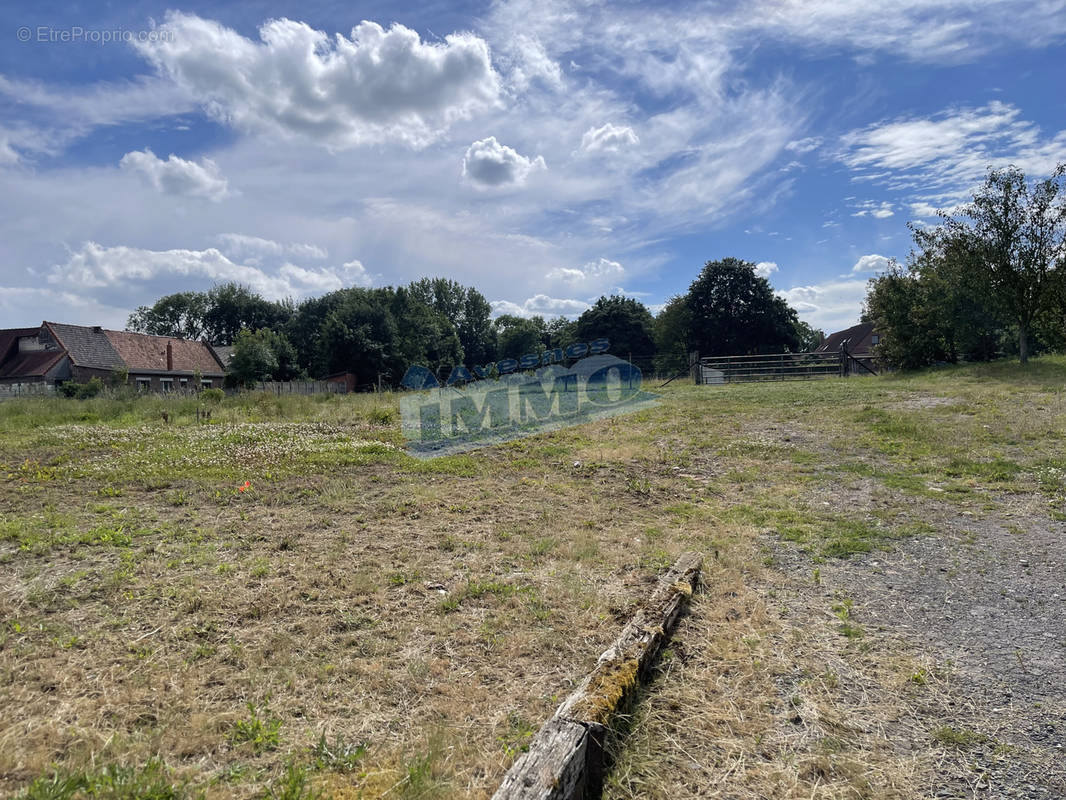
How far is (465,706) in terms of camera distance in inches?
105

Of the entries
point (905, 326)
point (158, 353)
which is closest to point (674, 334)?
point (905, 326)

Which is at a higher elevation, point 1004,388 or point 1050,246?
point 1050,246

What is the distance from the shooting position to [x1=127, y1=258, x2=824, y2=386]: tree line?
38.0 meters

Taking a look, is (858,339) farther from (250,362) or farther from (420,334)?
(250,362)

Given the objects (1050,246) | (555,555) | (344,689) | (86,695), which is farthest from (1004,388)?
(86,695)

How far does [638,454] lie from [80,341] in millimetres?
41993

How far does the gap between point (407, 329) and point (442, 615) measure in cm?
4826

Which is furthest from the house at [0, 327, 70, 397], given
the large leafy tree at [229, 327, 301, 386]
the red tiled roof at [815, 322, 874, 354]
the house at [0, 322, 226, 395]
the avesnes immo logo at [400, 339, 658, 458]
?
the red tiled roof at [815, 322, 874, 354]

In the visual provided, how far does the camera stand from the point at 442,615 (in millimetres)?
3604

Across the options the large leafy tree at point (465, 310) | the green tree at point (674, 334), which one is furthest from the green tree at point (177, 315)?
the green tree at point (674, 334)

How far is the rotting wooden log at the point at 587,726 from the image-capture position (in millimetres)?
1930

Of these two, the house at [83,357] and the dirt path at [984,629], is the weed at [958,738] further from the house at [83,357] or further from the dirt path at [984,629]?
the house at [83,357]

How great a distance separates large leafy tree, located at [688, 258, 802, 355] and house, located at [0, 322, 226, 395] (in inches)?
1213

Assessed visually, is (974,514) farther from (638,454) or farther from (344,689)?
(344,689)
